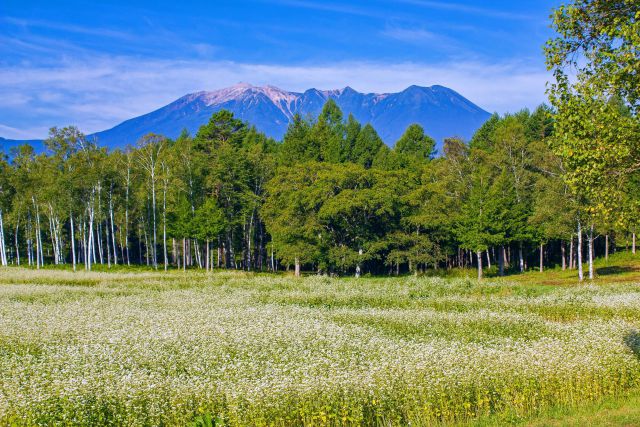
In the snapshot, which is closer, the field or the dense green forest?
the field

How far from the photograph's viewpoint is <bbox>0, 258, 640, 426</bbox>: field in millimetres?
12930

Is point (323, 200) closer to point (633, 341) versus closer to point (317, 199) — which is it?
point (317, 199)

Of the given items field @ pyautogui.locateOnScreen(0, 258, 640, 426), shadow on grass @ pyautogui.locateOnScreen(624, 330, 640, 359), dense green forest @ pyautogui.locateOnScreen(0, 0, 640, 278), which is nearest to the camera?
field @ pyautogui.locateOnScreen(0, 258, 640, 426)

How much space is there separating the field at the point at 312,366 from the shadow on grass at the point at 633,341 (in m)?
0.05

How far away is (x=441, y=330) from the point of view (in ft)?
75.6

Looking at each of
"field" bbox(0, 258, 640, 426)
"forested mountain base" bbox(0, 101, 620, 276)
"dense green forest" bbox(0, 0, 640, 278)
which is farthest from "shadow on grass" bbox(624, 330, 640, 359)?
"forested mountain base" bbox(0, 101, 620, 276)

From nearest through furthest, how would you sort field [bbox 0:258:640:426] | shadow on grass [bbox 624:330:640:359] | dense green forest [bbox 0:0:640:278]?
1. field [bbox 0:258:640:426]
2. shadow on grass [bbox 624:330:640:359]
3. dense green forest [bbox 0:0:640:278]

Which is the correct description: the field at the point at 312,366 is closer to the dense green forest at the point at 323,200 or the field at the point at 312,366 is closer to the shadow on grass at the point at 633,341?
the shadow on grass at the point at 633,341

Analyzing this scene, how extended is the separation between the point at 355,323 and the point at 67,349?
12.3 meters

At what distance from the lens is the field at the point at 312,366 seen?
1293 cm

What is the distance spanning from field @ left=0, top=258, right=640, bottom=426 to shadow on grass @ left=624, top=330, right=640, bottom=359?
0.16 ft

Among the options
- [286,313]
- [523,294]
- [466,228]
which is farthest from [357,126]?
[286,313]

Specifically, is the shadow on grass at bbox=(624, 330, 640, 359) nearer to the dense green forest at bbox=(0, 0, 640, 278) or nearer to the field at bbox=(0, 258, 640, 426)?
the field at bbox=(0, 258, 640, 426)

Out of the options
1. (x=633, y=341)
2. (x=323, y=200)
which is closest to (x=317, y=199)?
(x=323, y=200)
